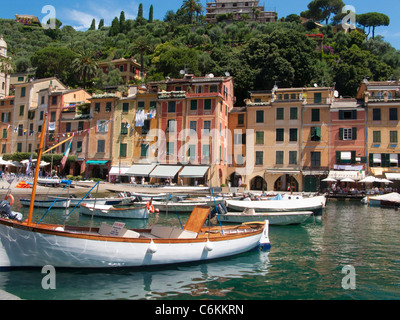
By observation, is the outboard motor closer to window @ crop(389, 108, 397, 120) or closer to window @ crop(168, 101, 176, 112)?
window @ crop(168, 101, 176, 112)

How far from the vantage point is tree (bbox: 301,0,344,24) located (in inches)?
4626

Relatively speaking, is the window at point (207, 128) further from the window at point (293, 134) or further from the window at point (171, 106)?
the window at point (293, 134)

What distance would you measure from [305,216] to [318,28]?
94.1 metres

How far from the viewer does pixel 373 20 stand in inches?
4259

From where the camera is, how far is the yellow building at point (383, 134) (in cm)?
4431

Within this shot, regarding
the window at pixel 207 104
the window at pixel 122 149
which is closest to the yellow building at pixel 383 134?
the window at pixel 207 104

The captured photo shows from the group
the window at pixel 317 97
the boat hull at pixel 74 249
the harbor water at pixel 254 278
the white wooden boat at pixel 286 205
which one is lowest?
the harbor water at pixel 254 278

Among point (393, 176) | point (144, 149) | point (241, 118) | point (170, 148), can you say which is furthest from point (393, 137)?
point (144, 149)

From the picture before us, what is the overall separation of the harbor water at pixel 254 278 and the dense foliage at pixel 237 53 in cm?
4819

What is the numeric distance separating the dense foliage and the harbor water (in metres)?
48.2

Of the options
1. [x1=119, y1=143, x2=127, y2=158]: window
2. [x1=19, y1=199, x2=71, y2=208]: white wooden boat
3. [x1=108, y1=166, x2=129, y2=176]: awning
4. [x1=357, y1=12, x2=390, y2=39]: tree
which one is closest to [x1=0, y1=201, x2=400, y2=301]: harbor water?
[x1=19, y1=199, x2=71, y2=208]: white wooden boat

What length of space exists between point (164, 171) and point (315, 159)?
770 inches

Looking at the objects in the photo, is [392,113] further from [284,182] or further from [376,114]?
[284,182]
